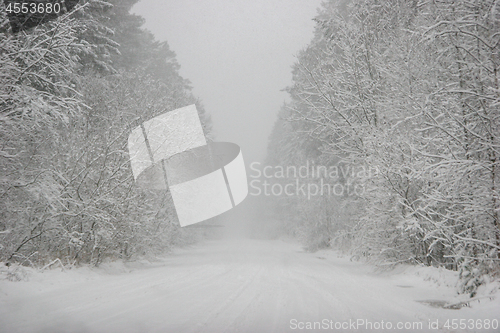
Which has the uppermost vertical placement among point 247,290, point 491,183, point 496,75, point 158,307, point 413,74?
point 413,74

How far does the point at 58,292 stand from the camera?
20.0ft

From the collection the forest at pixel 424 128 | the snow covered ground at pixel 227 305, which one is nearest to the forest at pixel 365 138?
the forest at pixel 424 128

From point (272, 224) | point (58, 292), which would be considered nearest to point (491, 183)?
point (58, 292)

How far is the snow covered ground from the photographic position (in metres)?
4.27

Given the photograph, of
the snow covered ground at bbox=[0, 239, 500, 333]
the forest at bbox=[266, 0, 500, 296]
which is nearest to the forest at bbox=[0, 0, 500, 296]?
the forest at bbox=[266, 0, 500, 296]

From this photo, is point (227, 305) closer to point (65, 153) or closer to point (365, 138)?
point (365, 138)

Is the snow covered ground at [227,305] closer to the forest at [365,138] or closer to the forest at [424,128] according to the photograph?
the forest at [365,138]

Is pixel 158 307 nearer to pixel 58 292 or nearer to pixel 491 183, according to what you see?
pixel 58 292

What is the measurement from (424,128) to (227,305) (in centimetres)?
478

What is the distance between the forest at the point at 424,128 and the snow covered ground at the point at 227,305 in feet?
3.87

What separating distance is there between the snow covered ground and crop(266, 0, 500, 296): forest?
3.87 ft

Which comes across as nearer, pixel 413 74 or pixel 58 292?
pixel 58 292

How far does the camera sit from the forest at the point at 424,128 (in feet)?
18.8

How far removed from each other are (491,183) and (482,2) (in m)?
3.29
